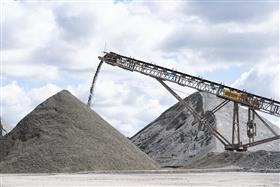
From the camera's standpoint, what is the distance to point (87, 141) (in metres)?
42.8

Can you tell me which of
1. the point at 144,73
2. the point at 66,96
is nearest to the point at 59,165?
the point at 66,96

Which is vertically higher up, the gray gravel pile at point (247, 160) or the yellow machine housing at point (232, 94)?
the yellow machine housing at point (232, 94)

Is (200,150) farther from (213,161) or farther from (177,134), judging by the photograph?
(213,161)

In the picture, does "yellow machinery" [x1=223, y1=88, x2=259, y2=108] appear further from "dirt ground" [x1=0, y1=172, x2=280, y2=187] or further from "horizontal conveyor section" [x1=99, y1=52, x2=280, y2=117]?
"dirt ground" [x1=0, y1=172, x2=280, y2=187]

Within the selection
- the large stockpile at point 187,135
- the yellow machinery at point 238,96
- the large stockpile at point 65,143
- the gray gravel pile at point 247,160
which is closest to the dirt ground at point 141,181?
the large stockpile at point 65,143

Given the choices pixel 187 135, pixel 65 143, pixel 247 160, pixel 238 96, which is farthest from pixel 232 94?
pixel 187 135

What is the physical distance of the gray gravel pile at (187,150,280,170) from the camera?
4153cm

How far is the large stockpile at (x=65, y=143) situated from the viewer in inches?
1572

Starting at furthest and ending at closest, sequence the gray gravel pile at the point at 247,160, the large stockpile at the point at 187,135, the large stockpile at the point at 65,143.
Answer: the large stockpile at the point at 187,135
the gray gravel pile at the point at 247,160
the large stockpile at the point at 65,143

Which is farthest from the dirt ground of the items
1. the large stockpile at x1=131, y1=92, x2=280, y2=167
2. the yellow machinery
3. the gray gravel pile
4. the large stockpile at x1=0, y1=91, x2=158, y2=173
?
the large stockpile at x1=131, y1=92, x2=280, y2=167

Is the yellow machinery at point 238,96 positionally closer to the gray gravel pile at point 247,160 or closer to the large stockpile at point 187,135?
the gray gravel pile at point 247,160

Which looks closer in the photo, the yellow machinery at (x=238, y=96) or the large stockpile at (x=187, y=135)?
the yellow machinery at (x=238, y=96)

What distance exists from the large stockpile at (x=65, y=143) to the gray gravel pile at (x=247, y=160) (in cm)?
559

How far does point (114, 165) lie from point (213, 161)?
10.1 m
